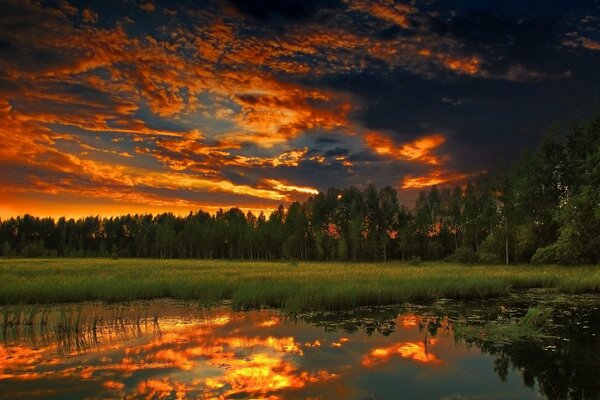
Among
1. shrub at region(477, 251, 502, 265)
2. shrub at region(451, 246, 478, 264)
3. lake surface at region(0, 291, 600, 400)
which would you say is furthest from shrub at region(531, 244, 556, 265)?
lake surface at region(0, 291, 600, 400)

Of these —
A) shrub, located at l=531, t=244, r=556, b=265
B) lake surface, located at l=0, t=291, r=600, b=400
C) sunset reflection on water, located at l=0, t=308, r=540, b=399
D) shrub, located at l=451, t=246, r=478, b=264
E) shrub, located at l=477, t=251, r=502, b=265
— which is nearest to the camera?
sunset reflection on water, located at l=0, t=308, r=540, b=399

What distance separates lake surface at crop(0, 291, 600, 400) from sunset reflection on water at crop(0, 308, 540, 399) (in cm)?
3

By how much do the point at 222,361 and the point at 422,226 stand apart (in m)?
94.7

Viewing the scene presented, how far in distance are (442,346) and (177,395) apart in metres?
9.46

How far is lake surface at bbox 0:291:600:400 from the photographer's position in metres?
11.1

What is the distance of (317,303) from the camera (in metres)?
23.7

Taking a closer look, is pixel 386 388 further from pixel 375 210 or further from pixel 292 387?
pixel 375 210

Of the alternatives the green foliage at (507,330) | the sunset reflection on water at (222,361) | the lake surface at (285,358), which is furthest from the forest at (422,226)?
the sunset reflection on water at (222,361)

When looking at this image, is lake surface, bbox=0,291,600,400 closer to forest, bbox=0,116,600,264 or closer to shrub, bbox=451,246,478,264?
forest, bbox=0,116,600,264

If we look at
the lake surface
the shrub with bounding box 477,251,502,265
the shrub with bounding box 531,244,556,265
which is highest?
the shrub with bounding box 531,244,556,265

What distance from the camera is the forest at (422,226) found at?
51.9 meters

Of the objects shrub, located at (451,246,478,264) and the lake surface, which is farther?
shrub, located at (451,246,478,264)

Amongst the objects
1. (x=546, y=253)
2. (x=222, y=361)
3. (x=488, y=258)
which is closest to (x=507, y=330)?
(x=222, y=361)

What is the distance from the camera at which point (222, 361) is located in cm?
1334
